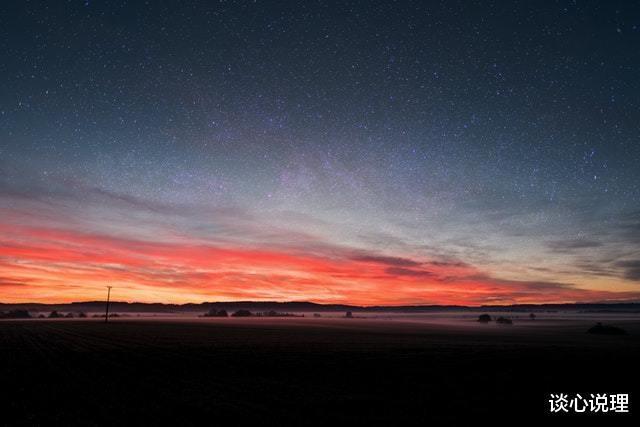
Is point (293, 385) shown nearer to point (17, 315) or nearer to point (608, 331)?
point (608, 331)

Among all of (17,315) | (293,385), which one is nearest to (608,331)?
(293,385)

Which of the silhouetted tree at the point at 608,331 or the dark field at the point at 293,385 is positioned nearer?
the dark field at the point at 293,385

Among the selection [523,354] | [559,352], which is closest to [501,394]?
[523,354]

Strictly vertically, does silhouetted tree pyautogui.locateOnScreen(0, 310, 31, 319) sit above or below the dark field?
below

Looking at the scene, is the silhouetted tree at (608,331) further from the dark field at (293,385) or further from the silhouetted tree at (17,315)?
the silhouetted tree at (17,315)

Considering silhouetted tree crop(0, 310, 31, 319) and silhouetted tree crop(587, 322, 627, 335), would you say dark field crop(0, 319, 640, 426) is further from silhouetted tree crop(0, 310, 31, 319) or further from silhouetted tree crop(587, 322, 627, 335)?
silhouetted tree crop(0, 310, 31, 319)

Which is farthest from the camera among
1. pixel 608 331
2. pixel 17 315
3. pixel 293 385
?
pixel 17 315

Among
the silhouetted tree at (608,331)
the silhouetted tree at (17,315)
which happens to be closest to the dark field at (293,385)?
the silhouetted tree at (608,331)

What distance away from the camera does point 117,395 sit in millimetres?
15875

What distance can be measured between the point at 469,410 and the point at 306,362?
1350 centimetres

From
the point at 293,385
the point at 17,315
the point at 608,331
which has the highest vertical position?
the point at 293,385

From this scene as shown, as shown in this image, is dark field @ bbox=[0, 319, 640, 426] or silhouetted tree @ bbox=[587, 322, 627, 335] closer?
dark field @ bbox=[0, 319, 640, 426]

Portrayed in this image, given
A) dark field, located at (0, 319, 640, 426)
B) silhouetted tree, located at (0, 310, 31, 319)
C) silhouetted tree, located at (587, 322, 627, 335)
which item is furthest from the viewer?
silhouetted tree, located at (0, 310, 31, 319)

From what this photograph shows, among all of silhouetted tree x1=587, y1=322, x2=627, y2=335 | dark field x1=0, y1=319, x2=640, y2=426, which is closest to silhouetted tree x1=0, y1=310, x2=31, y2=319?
dark field x1=0, y1=319, x2=640, y2=426
